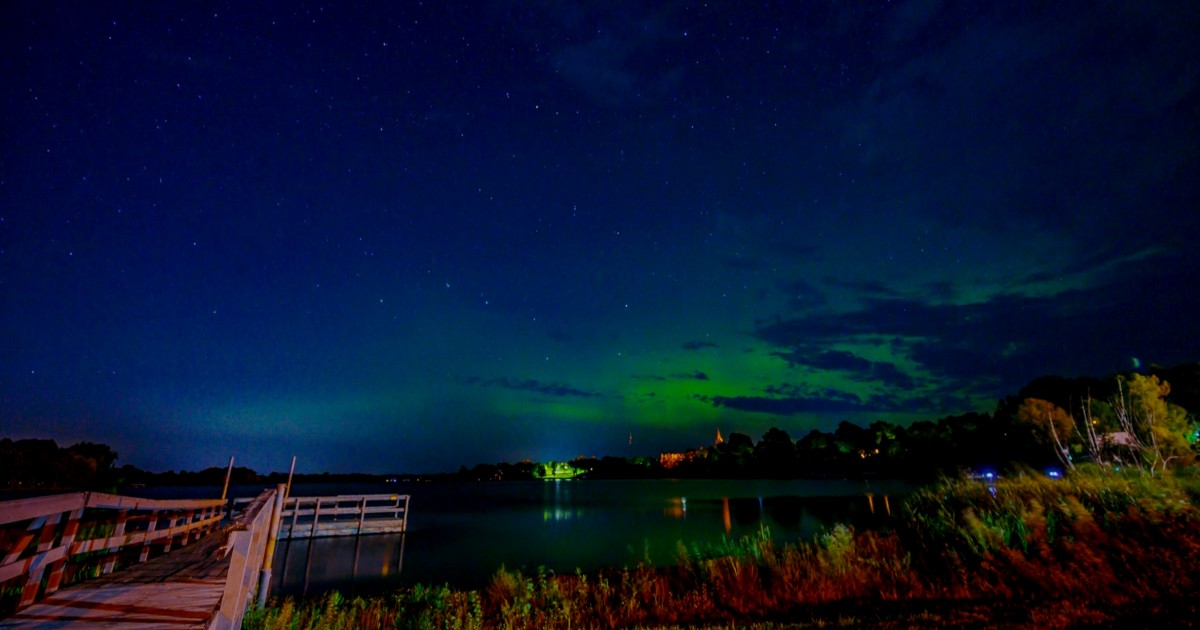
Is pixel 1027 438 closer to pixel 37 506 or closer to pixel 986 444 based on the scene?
pixel 986 444

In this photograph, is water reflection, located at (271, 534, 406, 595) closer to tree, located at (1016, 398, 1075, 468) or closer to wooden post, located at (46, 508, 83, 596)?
wooden post, located at (46, 508, 83, 596)

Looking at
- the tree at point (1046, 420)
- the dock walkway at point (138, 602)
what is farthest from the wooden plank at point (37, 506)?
the tree at point (1046, 420)

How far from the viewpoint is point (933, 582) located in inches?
420

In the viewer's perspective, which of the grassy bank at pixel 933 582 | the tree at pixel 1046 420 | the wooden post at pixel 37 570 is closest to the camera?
the wooden post at pixel 37 570

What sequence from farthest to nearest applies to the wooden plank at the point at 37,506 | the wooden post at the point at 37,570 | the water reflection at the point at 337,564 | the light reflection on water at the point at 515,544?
the light reflection on water at the point at 515,544 < the water reflection at the point at 337,564 < the wooden post at the point at 37,570 < the wooden plank at the point at 37,506

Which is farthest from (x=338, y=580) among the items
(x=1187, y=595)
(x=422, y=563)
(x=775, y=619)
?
(x=1187, y=595)

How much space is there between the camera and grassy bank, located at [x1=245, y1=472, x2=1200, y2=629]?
8320 millimetres

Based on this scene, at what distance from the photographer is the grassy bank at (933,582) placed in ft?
27.3

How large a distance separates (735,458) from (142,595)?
659 feet

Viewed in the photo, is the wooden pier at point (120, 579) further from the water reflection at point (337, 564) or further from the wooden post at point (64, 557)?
the water reflection at point (337, 564)

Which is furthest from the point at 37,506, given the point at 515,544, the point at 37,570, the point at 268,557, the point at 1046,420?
the point at 1046,420

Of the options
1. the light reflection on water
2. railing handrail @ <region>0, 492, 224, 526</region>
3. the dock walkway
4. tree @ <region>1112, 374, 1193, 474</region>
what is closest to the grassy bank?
the dock walkway

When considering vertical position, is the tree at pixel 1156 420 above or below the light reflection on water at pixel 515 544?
above

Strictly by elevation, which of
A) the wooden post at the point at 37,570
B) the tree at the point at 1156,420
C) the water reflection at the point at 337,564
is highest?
the tree at the point at 1156,420
